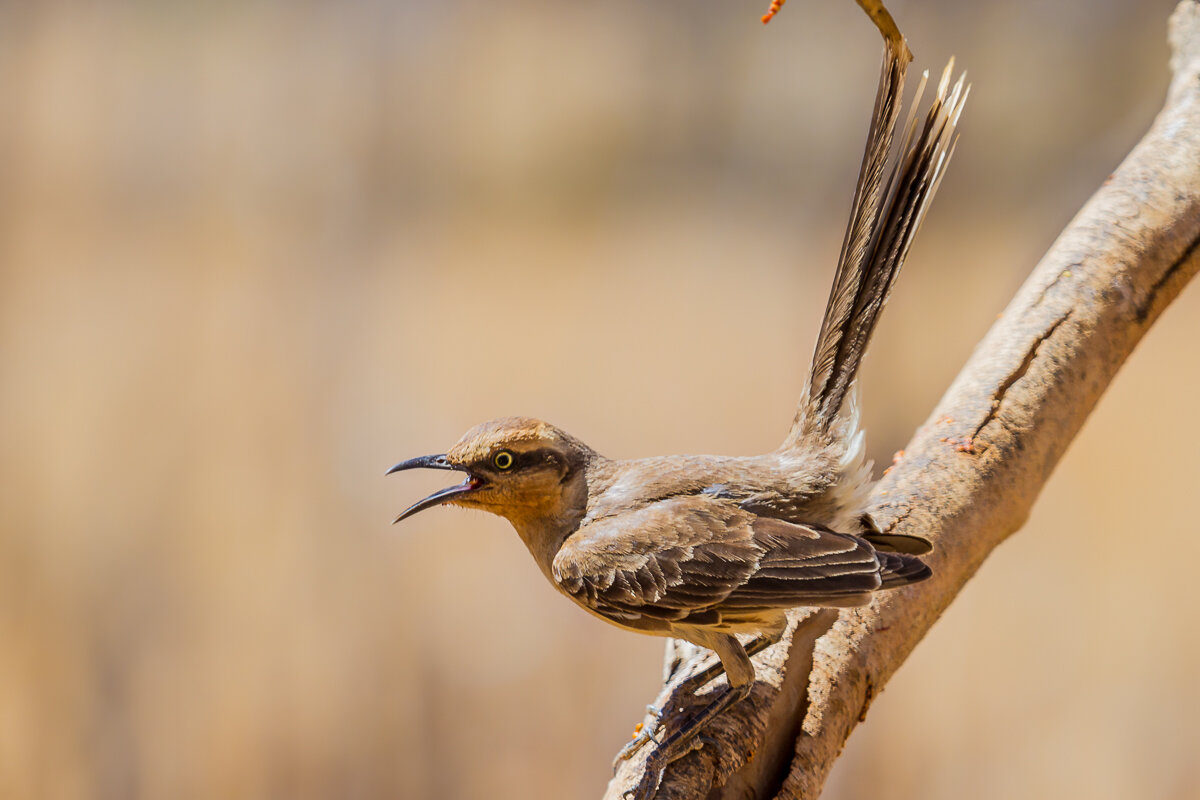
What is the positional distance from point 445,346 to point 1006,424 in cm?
297

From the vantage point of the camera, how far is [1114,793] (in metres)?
4.14

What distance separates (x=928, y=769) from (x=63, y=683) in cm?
398

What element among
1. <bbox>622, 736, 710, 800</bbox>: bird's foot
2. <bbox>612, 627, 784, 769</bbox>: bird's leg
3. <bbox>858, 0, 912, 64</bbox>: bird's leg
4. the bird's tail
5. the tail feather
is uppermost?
<bbox>858, 0, 912, 64</bbox>: bird's leg

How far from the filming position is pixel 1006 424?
2.38 m

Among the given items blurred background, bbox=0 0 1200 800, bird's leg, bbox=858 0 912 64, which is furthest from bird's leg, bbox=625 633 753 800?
blurred background, bbox=0 0 1200 800

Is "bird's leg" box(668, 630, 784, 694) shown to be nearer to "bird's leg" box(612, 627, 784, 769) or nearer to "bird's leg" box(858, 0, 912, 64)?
"bird's leg" box(612, 627, 784, 769)

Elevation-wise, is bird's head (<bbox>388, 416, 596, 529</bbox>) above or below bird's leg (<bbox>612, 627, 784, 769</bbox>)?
above

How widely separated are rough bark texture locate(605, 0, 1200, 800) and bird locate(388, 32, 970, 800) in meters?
0.16

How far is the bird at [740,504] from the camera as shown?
185cm

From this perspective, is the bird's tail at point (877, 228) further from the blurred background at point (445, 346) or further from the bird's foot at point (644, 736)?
the blurred background at point (445, 346)

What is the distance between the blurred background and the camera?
434 cm

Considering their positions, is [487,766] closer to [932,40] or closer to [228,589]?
[228,589]

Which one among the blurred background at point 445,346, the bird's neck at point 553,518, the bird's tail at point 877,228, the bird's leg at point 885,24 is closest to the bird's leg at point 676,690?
the bird's neck at point 553,518

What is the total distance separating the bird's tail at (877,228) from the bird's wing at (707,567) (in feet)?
1.23
